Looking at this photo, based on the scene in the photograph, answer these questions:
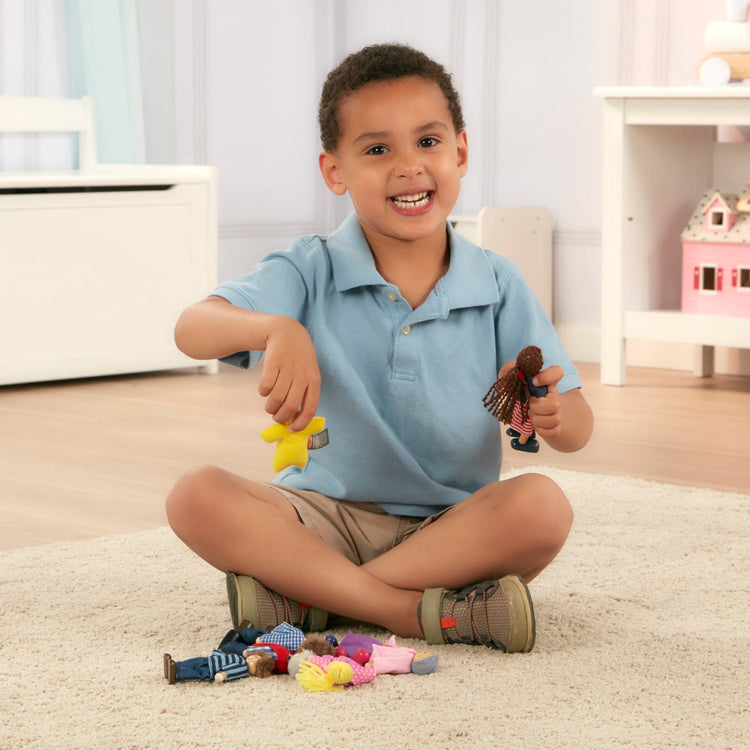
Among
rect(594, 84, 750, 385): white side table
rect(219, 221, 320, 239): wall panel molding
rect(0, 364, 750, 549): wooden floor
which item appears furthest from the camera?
rect(219, 221, 320, 239): wall panel molding

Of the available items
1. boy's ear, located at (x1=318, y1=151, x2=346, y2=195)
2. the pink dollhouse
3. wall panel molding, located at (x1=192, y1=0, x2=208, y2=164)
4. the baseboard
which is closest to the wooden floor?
the baseboard

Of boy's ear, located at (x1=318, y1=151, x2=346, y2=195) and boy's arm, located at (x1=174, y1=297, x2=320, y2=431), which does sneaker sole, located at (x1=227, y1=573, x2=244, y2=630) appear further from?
boy's ear, located at (x1=318, y1=151, x2=346, y2=195)

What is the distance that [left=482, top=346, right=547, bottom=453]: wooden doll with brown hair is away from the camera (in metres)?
1.04

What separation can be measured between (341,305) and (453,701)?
15.8 inches

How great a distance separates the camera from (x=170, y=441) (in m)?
2.10

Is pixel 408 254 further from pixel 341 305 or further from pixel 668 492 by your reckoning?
pixel 668 492

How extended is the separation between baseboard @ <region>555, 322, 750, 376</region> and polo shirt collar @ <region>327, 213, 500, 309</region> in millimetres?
1758

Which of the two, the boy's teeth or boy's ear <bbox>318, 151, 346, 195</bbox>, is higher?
boy's ear <bbox>318, 151, 346, 195</bbox>

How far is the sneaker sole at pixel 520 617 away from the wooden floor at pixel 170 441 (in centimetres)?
63

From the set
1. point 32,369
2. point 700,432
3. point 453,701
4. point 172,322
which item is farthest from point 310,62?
point 453,701

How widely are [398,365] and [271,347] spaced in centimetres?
18

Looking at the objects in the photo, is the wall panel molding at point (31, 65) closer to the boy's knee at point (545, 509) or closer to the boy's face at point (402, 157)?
the boy's face at point (402, 157)

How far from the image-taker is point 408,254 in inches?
47.1

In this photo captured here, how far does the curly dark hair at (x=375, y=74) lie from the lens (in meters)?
1.16
